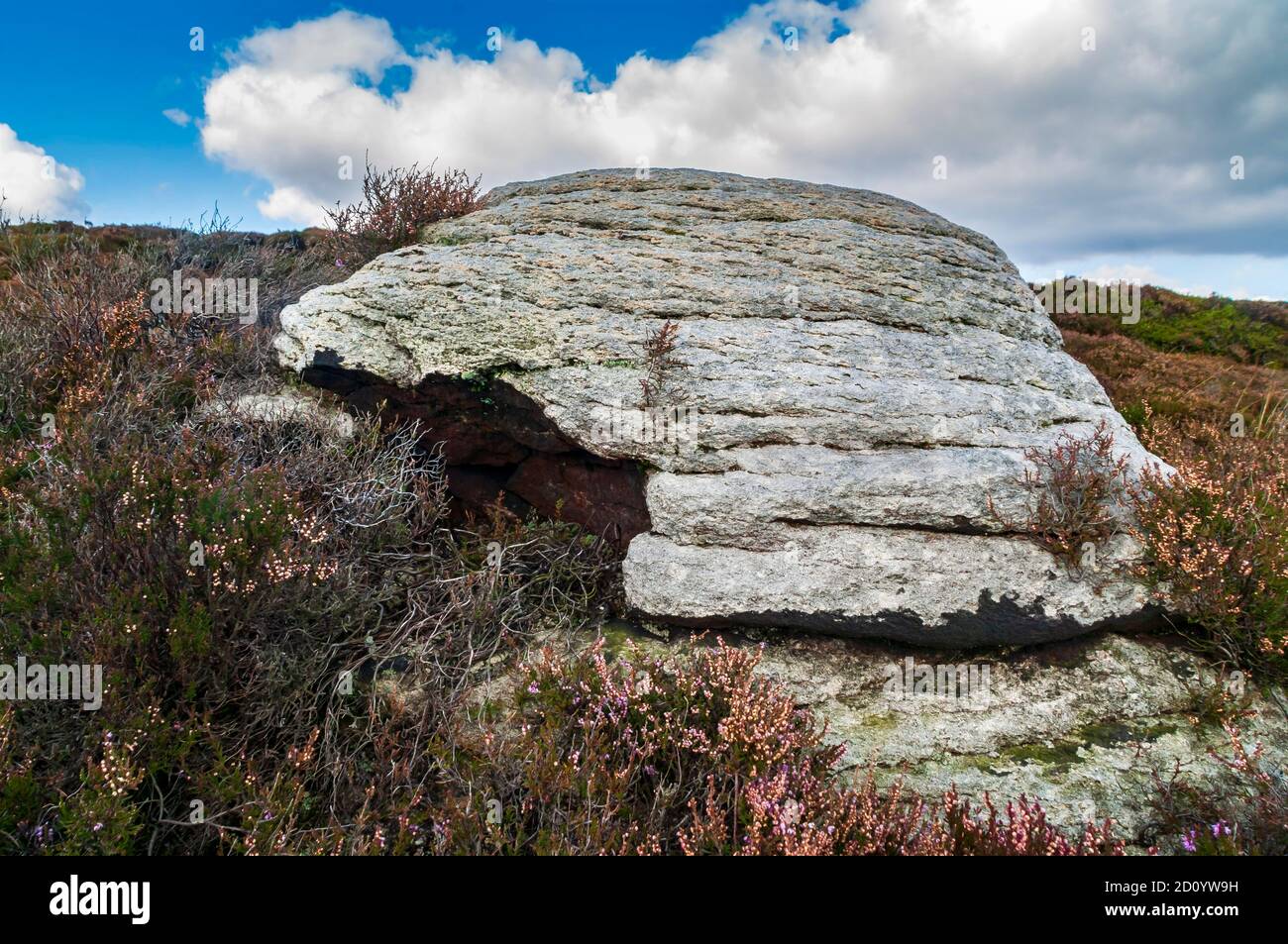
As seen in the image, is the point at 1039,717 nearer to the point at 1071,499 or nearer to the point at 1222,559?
the point at 1071,499

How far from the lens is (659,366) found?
19.9 ft

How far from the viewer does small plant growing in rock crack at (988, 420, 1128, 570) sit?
16.7 ft

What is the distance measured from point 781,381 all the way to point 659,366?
109 centimetres

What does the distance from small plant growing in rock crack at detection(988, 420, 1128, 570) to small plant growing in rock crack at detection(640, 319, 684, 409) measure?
9.01 ft

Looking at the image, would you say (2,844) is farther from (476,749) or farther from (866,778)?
(866,778)

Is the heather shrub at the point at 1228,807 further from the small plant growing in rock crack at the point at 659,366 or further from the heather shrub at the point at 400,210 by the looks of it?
the heather shrub at the point at 400,210

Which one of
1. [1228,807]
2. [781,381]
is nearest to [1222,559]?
[1228,807]

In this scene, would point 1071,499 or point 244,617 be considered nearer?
point 244,617

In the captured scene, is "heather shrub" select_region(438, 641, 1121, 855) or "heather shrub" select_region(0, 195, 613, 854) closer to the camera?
"heather shrub" select_region(438, 641, 1121, 855)

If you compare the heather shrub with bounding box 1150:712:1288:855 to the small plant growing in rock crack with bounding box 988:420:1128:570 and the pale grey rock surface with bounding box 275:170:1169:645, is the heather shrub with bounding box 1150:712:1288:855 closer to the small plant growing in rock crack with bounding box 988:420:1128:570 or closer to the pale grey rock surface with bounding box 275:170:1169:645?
the pale grey rock surface with bounding box 275:170:1169:645

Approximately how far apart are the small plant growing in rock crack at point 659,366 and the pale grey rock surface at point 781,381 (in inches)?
2.5

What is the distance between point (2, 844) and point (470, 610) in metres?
2.85

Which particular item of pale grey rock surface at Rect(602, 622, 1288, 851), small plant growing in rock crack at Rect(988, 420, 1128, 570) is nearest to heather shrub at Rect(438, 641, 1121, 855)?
pale grey rock surface at Rect(602, 622, 1288, 851)
